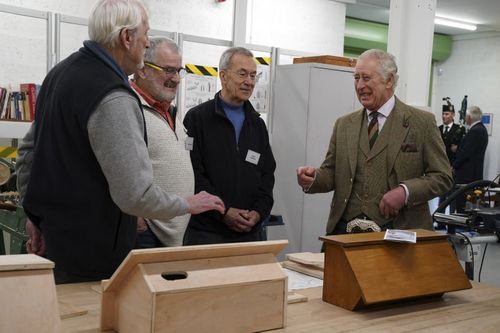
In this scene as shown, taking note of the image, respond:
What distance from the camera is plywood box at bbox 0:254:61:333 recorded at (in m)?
1.00

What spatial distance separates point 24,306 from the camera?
3.32ft

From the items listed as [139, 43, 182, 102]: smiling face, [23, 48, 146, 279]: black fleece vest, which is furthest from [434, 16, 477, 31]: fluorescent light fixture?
[23, 48, 146, 279]: black fleece vest

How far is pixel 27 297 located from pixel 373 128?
1820 mm

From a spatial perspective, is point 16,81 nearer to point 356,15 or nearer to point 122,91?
point 122,91

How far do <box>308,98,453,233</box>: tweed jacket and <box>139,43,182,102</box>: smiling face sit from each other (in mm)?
762

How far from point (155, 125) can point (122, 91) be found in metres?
0.73

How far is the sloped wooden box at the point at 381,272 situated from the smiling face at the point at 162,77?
1049 mm

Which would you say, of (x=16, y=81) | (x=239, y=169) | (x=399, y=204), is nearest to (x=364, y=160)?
(x=399, y=204)

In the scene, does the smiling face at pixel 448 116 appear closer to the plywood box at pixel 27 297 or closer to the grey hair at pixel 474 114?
the grey hair at pixel 474 114

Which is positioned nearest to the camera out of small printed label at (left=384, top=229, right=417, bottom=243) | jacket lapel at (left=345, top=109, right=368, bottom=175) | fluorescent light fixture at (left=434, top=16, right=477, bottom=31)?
small printed label at (left=384, top=229, right=417, bottom=243)

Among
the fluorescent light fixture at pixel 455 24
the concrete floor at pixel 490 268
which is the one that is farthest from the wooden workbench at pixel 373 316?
the fluorescent light fixture at pixel 455 24

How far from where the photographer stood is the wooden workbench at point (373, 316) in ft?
4.47

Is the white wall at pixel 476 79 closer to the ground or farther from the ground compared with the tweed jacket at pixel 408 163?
farther from the ground

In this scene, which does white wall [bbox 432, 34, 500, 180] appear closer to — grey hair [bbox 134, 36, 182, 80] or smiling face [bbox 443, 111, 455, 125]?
smiling face [bbox 443, 111, 455, 125]
